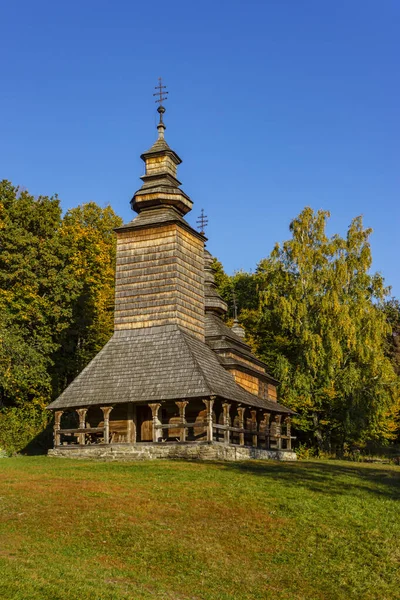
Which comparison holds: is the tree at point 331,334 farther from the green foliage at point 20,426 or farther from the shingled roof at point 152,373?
the green foliage at point 20,426

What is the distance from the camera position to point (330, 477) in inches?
819

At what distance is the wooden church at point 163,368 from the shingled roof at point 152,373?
5 centimetres

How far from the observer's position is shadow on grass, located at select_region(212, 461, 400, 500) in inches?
733

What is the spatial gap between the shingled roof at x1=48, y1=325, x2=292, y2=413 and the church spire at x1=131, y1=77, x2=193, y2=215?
694 centimetres

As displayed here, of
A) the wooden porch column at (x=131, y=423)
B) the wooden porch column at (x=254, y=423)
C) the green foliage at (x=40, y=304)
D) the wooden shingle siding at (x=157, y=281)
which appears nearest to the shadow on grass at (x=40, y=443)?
the green foliage at (x=40, y=304)

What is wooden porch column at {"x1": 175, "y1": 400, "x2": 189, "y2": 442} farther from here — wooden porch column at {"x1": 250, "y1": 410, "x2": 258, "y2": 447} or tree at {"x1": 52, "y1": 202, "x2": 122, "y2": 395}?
tree at {"x1": 52, "y1": 202, "x2": 122, "y2": 395}

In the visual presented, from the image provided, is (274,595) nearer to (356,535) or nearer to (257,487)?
(356,535)

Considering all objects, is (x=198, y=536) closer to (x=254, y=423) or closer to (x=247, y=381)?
(x=254, y=423)

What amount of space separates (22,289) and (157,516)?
84.5 feet

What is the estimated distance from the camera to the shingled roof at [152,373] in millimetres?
26609

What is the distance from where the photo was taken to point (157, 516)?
15.5m

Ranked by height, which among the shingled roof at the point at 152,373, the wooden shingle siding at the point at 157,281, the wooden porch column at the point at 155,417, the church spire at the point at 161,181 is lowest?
the wooden porch column at the point at 155,417

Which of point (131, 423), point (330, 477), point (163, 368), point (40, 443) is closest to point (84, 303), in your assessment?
point (40, 443)

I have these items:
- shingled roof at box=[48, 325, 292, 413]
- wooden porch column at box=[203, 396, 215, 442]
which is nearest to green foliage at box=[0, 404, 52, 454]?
shingled roof at box=[48, 325, 292, 413]
